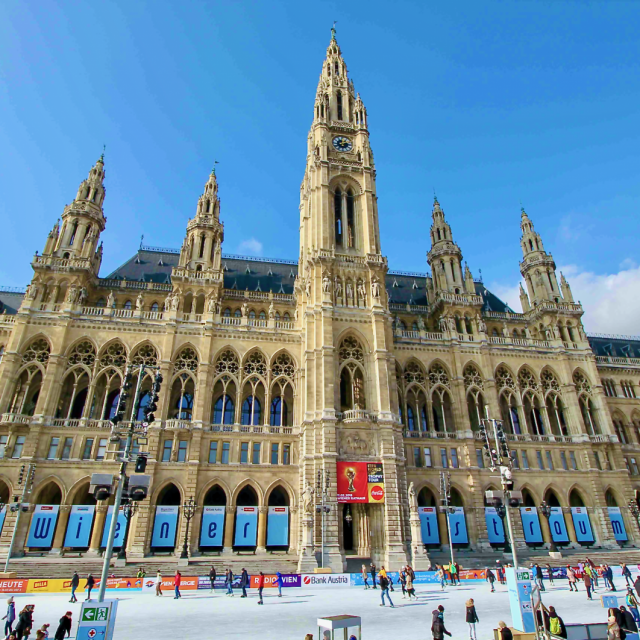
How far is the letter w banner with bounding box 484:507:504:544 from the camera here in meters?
40.8

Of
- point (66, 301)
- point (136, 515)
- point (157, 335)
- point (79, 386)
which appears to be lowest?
point (136, 515)

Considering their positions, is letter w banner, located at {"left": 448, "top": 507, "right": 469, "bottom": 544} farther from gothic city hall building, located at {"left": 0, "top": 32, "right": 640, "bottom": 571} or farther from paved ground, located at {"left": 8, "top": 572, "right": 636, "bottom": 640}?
paved ground, located at {"left": 8, "top": 572, "right": 636, "bottom": 640}

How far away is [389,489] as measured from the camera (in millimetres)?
36250

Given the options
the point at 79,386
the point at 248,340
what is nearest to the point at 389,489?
the point at 248,340

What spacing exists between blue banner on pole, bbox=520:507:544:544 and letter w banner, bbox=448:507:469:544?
222 inches

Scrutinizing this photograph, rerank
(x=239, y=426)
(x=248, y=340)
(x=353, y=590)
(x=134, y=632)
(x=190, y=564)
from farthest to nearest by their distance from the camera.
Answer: (x=248, y=340) → (x=239, y=426) → (x=190, y=564) → (x=353, y=590) → (x=134, y=632)

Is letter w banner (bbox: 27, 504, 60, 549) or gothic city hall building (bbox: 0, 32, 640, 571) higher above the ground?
gothic city hall building (bbox: 0, 32, 640, 571)

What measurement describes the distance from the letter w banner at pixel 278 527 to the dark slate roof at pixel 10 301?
111 feet

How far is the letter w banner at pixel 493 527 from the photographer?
40.8 meters

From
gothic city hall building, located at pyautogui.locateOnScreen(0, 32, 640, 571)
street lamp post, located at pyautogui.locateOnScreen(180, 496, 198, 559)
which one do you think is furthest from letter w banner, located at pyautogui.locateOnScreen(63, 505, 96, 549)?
street lamp post, located at pyautogui.locateOnScreen(180, 496, 198, 559)

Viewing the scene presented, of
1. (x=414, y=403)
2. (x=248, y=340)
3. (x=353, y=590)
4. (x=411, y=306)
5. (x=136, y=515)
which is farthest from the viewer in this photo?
(x=411, y=306)

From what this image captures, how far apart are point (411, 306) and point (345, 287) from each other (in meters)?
14.6

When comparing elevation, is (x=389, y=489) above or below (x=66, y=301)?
below

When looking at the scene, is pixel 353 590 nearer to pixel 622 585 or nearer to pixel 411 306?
pixel 622 585
